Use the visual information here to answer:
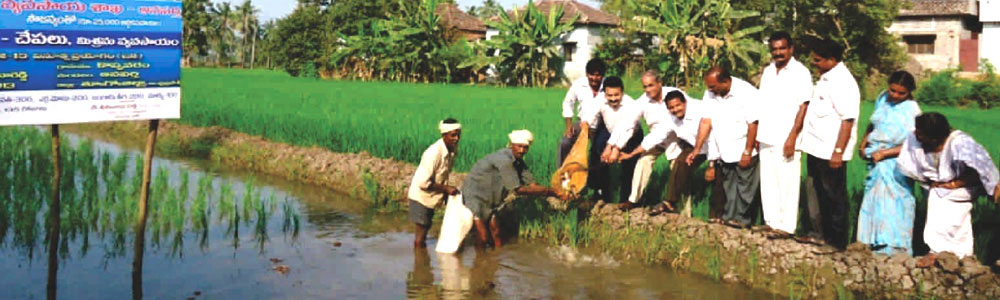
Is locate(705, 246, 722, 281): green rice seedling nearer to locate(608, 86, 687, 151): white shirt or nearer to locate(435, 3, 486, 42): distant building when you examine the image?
locate(608, 86, 687, 151): white shirt

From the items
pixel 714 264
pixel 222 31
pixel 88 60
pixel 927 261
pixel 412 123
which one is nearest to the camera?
pixel 88 60

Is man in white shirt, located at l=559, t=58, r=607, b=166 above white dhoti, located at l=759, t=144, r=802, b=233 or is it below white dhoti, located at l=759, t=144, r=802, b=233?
above

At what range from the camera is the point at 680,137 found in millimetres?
5398

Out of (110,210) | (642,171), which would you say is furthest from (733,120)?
(110,210)

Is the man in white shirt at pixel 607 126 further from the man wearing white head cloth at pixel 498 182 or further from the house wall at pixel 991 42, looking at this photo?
the house wall at pixel 991 42

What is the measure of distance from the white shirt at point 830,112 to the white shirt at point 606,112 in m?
1.22

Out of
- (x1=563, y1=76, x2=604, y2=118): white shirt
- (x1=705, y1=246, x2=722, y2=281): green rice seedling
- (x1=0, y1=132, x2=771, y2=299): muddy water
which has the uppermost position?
(x1=563, y1=76, x2=604, y2=118): white shirt

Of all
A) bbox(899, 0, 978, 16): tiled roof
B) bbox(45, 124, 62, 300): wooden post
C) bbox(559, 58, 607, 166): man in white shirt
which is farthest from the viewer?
bbox(899, 0, 978, 16): tiled roof

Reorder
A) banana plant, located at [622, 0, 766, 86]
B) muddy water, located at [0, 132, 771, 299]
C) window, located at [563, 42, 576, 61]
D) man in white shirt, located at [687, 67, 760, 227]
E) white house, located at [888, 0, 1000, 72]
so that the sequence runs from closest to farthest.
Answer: muddy water, located at [0, 132, 771, 299] < man in white shirt, located at [687, 67, 760, 227] < banana plant, located at [622, 0, 766, 86] < white house, located at [888, 0, 1000, 72] < window, located at [563, 42, 576, 61]

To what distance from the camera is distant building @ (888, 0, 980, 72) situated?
24.7 metres

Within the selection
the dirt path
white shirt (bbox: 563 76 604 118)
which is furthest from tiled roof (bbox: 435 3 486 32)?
white shirt (bbox: 563 76 604 118)

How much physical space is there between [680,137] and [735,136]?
495 millimetres

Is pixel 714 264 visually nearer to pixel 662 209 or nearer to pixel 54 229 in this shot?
pixel 662 209

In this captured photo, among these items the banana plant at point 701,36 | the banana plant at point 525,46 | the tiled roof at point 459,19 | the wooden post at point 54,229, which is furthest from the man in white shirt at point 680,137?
the tiled roof at point 459,19
